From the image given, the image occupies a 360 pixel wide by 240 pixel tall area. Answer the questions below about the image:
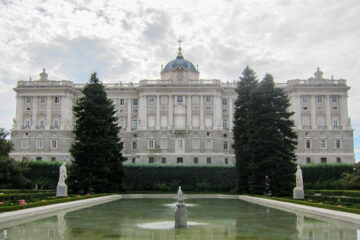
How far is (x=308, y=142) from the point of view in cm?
7162

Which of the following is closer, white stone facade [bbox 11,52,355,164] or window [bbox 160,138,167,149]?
window [bbox 160,138,167,149]

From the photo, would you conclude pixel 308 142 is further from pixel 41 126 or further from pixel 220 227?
pixel 220 227

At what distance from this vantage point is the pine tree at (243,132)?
38.4m

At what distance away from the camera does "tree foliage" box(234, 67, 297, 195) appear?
110 ft

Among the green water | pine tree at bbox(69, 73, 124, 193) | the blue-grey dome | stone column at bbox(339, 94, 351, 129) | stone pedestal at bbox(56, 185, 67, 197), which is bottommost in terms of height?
the green water

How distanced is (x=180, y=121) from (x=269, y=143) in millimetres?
39122

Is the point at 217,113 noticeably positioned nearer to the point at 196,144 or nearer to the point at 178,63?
the point at 196,144

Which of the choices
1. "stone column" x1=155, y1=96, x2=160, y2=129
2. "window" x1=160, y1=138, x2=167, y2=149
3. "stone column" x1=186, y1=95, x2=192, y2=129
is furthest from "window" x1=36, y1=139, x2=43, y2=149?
"stone column" x1=186, y1=95, x2=192, y2=129

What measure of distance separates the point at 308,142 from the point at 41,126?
5074 centimetres

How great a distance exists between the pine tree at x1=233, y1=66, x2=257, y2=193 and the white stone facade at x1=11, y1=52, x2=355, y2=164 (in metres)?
29.5

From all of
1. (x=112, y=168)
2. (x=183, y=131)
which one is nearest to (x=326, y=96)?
(x=183, y=131)

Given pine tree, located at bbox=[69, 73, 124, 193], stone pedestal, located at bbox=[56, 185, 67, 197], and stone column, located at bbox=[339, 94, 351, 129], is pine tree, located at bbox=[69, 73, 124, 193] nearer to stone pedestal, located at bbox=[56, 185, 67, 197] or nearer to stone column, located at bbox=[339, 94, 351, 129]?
stone pedestal, located at bbox=[56, 185, 67, 197]

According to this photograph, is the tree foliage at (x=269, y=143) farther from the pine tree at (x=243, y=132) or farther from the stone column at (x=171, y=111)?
the stone column at (x=171, y=111)

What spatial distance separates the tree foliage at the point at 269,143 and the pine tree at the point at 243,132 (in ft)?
1.01
